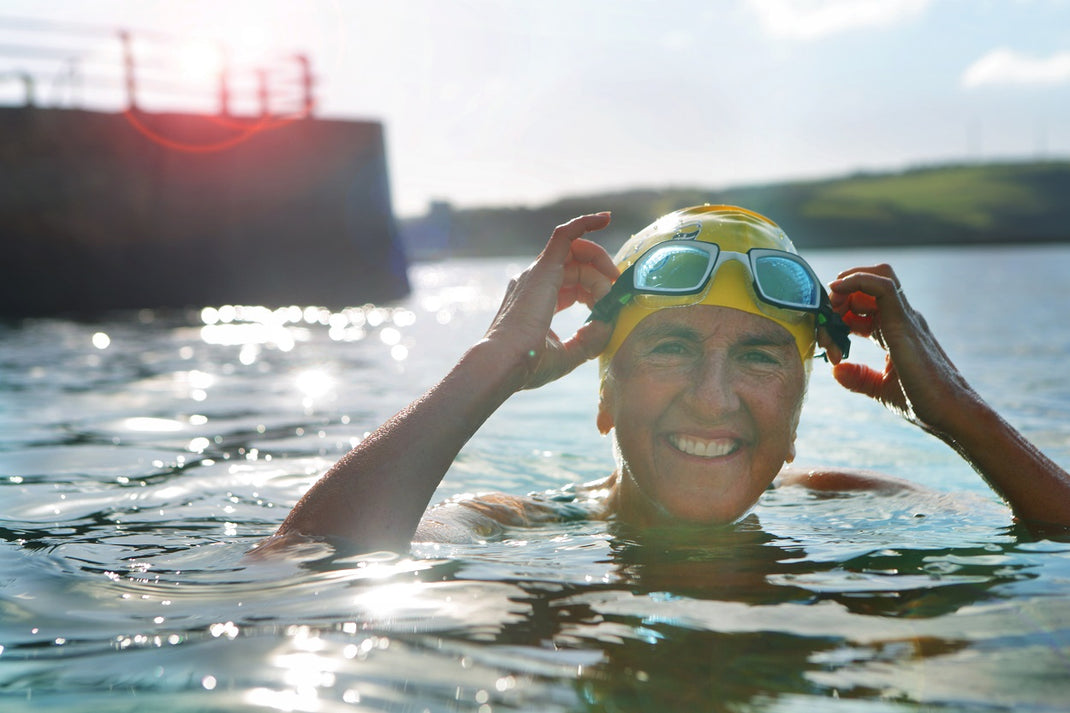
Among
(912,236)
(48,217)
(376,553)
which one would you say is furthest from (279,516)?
(912,236)

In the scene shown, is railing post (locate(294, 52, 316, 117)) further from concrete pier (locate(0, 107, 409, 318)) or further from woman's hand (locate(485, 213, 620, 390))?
woman's hand (locate(485, 213, 620, 390))

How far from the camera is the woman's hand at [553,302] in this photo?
3.64 meters

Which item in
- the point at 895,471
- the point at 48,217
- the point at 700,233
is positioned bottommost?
the point at 895,471

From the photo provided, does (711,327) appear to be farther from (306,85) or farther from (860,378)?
(306,85)

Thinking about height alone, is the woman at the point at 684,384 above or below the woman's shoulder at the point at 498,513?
above

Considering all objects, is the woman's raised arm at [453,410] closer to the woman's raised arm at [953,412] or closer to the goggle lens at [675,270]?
the goggle lens at [675,270]

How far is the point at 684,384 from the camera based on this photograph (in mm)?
3557

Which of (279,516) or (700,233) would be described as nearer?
(700,233)

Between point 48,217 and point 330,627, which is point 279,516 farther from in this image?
point 48,217

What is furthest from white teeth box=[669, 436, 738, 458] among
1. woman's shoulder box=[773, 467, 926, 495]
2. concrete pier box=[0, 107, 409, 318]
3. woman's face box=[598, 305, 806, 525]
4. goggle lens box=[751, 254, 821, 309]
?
concrete pier box=[0, 107, 409, 318]

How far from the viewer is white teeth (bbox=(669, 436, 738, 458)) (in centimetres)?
353

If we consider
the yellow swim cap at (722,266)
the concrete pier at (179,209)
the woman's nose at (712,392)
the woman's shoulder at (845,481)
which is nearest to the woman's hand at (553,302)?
the yellow swim cap at (722,266)

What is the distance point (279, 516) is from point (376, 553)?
1672 millimetres

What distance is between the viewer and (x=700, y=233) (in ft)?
13.3
